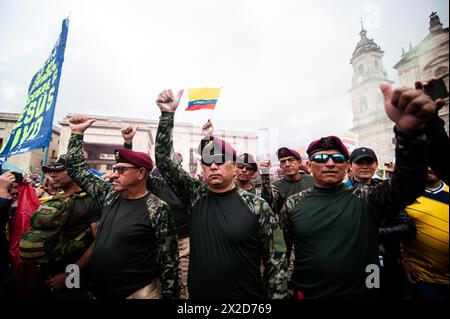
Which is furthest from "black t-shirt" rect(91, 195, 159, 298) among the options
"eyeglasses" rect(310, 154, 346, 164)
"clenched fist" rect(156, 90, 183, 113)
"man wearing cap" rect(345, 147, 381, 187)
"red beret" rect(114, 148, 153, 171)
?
"man wearing cap" rect(345, 147, 381, 187)

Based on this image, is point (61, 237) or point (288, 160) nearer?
point (61, 237)

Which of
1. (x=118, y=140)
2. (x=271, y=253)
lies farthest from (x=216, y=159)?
(x=118, y=140)

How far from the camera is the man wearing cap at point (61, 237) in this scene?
2590mm

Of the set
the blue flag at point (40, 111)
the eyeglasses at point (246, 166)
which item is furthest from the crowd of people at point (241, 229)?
the eyeglasses at point (246, 166)

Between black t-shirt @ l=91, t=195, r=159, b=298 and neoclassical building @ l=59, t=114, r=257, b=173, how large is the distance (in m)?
15.4

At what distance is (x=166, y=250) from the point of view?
2.25m

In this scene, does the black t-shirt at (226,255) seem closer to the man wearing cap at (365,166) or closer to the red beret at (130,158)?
the red beret at (130,158)

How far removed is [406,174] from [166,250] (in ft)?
7.33

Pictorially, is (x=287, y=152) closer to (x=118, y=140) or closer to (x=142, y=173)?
(x=142, y=173)

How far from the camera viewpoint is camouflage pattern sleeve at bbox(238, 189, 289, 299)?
6.03ft

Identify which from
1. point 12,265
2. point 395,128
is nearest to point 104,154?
point 12,265
